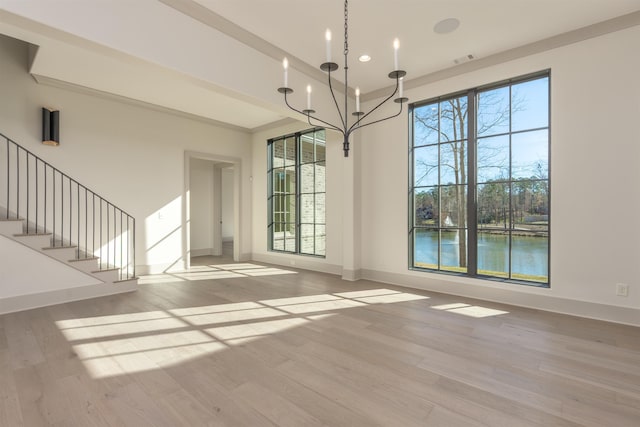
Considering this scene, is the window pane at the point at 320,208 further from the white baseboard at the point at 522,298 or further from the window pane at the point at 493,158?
the window pane at the point at 493,158

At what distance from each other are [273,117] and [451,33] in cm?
386

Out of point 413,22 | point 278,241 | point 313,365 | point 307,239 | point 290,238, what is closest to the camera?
point 313,365

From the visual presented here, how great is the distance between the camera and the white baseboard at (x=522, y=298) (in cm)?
327

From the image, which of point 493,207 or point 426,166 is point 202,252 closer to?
point 426,166

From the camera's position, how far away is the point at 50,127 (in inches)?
178

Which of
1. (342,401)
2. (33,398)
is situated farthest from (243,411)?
(33,398)

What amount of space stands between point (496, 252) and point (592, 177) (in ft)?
4.52

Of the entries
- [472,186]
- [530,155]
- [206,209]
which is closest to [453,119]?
[472,186]

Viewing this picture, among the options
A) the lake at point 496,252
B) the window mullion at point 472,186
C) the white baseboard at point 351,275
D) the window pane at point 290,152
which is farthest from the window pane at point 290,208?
the window mullion at point 472,186

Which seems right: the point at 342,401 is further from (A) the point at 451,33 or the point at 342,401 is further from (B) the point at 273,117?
(B) the point at 273,117

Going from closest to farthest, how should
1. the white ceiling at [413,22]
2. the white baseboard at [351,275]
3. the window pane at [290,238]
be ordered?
1. the white ceiling at [413,22]
2. the white baseboard at [351,275]
3. the window pane at [290,238]

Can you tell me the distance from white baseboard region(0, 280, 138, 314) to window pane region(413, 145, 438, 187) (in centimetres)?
477

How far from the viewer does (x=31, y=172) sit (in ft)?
14.7

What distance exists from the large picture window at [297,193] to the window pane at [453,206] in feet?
7.90
